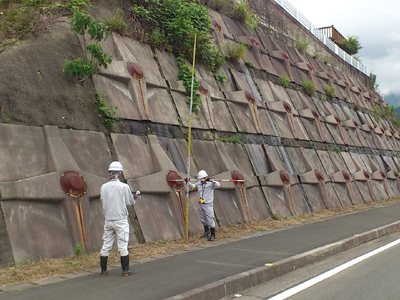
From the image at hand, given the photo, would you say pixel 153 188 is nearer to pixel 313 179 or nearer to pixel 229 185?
pixel 229 185

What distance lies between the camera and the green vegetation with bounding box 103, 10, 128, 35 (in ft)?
35.2

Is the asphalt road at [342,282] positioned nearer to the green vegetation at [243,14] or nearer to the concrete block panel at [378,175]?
the green vegetation at [243,14]

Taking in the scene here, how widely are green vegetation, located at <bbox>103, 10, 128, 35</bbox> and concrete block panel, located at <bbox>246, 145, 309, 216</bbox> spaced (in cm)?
533

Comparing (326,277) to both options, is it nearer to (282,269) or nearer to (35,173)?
(282,269)

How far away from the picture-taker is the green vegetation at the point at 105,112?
9.01 m

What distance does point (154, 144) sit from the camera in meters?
9.76

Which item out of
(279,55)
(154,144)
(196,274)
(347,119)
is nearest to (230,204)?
(154,144)

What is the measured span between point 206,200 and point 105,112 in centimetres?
303

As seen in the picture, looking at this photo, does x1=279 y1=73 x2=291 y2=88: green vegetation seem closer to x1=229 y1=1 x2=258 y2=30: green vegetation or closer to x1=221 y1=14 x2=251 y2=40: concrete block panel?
x1=221 y1=14 x2=251 y2=40: concrete block panel

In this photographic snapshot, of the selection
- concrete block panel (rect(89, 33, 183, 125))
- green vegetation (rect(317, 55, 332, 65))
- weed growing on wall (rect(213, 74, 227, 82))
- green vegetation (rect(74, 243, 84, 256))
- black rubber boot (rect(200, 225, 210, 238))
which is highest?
green vegetation (rect(317, 55, 332, 65))

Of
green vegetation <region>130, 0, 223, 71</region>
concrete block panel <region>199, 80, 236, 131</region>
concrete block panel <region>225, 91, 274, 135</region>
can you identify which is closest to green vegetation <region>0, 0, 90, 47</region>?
green vegetation <region>130, 0, 223, 71</region>

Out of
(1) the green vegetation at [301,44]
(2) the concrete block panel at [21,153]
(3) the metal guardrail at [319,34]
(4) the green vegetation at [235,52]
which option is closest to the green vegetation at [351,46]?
(3) the metal guardrail at [319,34]

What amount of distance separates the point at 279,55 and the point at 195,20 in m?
7.88

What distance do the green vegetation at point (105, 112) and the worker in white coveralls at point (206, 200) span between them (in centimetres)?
217
